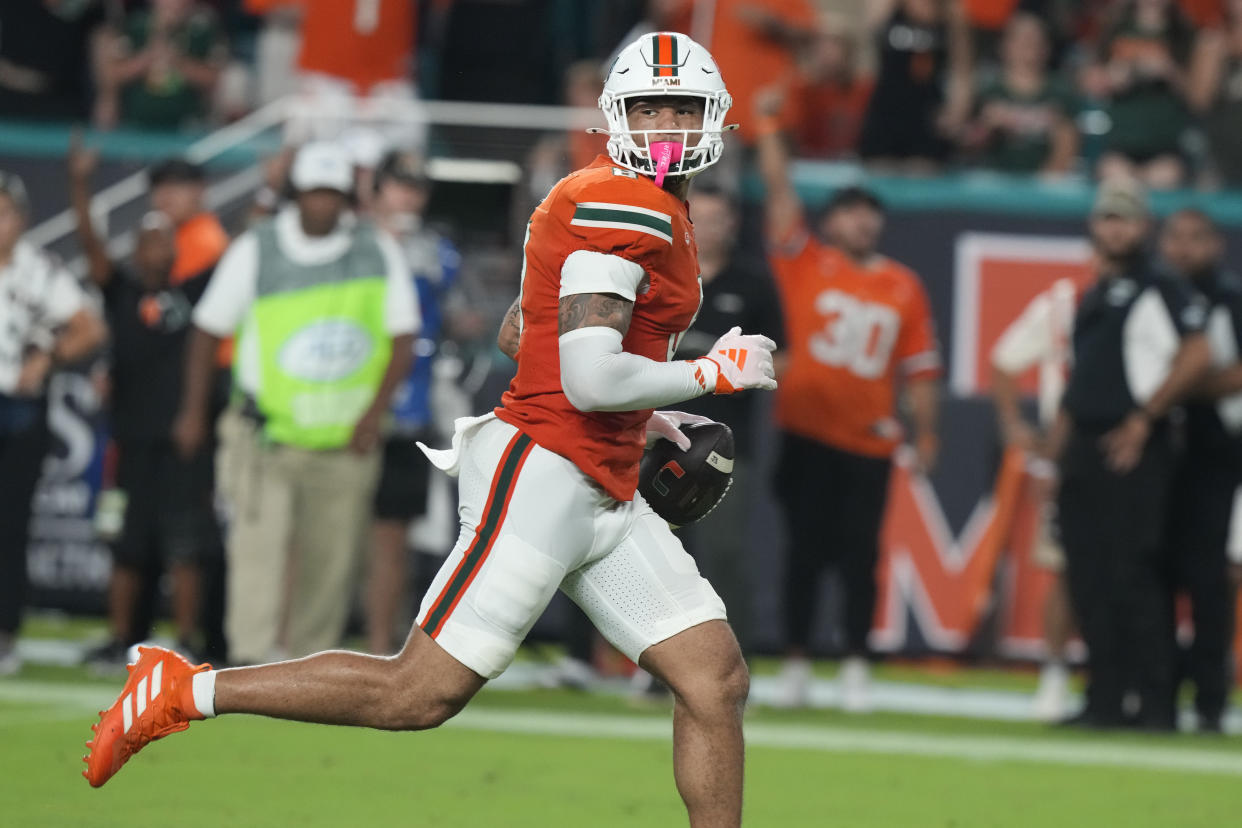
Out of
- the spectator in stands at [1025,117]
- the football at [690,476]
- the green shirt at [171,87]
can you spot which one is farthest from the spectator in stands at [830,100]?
the football at [690,476]

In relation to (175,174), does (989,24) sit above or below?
above

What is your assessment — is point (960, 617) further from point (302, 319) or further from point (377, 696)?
point (377, 696)

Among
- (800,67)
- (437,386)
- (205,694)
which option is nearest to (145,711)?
(205,694)

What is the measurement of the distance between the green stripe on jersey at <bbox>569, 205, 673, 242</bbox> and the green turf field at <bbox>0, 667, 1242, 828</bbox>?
242 cm

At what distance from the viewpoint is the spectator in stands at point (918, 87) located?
13312 millimetres

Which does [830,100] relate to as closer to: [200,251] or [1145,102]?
[1145,102]

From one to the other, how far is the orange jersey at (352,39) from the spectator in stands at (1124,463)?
550cm

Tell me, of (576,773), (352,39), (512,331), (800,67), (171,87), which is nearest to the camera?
(512,331)

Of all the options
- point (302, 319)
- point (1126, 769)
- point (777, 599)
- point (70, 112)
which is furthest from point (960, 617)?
point (70, 112)

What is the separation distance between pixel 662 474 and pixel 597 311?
76 centimetres

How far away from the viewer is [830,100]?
13.8m

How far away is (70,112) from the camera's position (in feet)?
46.1

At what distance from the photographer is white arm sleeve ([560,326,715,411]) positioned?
4922 mm

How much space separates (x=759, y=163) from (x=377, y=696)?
26.1 ft
